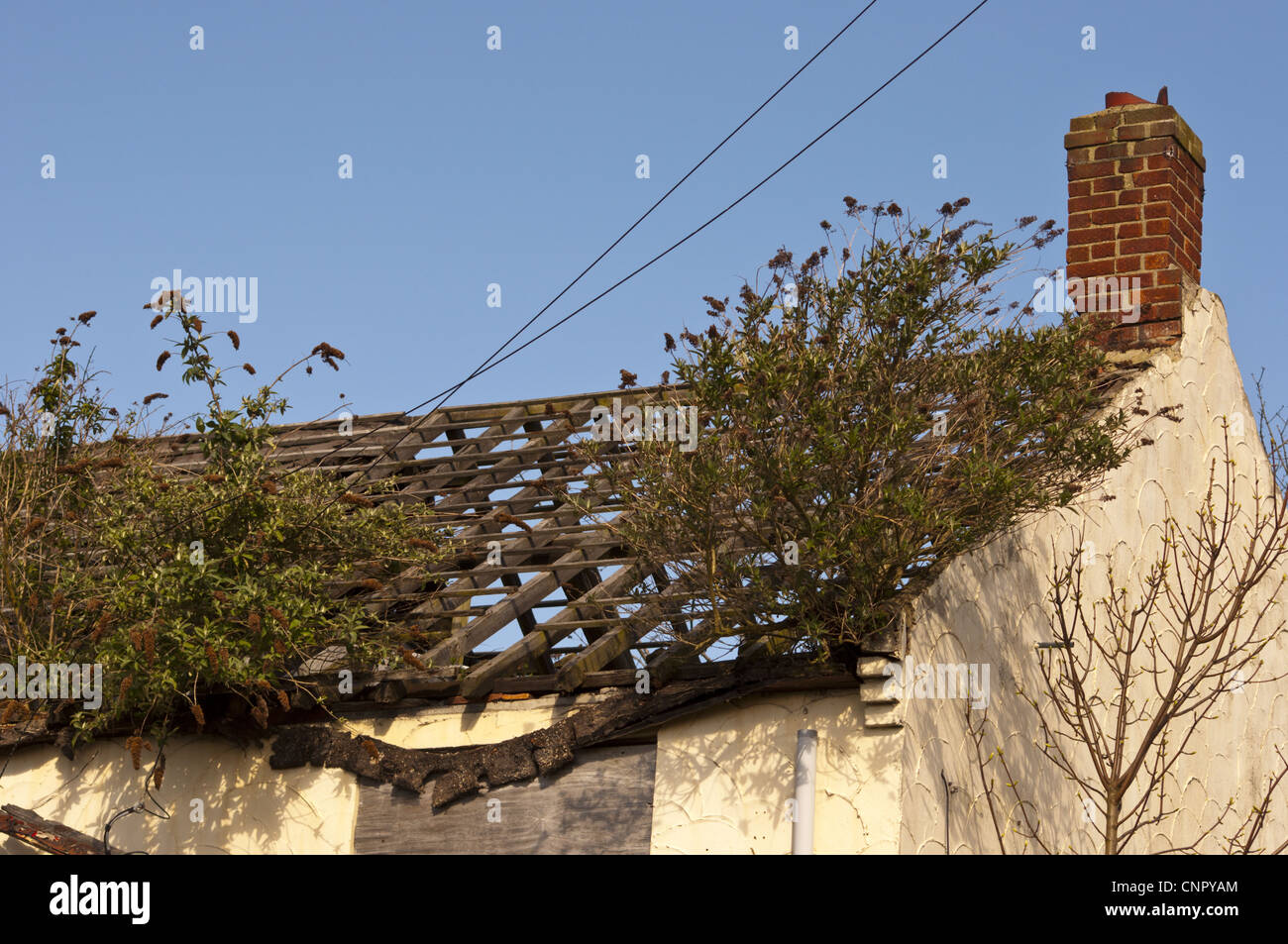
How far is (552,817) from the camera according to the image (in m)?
7.41

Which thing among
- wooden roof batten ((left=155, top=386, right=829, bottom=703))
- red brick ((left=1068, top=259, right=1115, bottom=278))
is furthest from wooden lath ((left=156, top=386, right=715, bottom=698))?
red brick ((left=1068, top=259, right=1115, bottom=278))

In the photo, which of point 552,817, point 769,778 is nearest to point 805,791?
point 769,778

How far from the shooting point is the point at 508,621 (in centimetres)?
834

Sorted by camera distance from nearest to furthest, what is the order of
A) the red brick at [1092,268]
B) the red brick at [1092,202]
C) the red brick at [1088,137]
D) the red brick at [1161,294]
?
the red brick at [1161,294] → the red brick at [1092,268] → the red brick at [1092,202] → the red brick at [1088,137]

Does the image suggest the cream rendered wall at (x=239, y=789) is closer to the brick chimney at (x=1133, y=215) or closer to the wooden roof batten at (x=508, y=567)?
the wooden roof batten at (x=508, y=567)

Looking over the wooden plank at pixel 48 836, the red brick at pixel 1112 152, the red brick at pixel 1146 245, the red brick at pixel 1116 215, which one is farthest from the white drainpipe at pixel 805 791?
the red brick at pixel 1112 152

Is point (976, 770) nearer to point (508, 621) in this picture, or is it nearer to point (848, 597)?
point (848, 597)

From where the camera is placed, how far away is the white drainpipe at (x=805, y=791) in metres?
6.74

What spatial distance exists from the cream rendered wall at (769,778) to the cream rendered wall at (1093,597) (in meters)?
0.16

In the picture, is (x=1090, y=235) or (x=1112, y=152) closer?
(x=1090, y=235)

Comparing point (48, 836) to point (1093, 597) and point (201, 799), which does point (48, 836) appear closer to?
point (201, 799)

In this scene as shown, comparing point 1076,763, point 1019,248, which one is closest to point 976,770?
point 1076,763

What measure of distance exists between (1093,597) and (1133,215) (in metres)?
3.11

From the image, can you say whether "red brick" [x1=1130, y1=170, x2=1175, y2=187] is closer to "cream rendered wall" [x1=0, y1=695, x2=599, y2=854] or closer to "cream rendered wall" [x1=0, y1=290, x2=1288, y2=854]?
"cream rendered wall" [x1=0, y1=290, x2=1288, y2=854]
